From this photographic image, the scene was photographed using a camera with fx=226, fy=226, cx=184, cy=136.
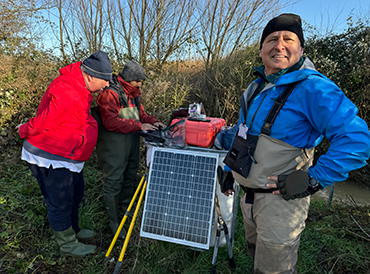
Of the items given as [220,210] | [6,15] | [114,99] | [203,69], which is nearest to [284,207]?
[220,210]

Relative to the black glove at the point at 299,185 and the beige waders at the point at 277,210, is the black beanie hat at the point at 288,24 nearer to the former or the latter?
the beige waders at the point at 277,210

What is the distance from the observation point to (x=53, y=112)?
7.55ft

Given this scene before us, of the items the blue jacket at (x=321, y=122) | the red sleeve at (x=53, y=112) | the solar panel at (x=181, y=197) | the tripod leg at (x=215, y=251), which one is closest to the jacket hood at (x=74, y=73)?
the red sleeve at (x=53, y=112)

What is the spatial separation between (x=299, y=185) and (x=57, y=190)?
246 centimetres

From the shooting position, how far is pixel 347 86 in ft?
17.2

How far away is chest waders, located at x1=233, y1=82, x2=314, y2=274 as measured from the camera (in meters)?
→ 1.56

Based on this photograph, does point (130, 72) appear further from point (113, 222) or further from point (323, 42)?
point (323, 42)

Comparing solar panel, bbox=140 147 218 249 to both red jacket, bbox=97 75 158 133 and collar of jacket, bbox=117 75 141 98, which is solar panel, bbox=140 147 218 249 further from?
collar of jacket, bbox=117 75 141 98

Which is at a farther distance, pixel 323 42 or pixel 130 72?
pixel 323 42

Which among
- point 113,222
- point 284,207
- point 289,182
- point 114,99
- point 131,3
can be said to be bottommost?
point 113,222

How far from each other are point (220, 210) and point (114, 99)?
192 cm

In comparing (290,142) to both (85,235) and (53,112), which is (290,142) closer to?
(53,112)

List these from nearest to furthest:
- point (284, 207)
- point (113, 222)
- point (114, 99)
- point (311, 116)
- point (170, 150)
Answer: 1. point (311, 116)
2. point (284, 207)
3. point (170, 150)
4. point (114, 99)
5. point (113, 222)

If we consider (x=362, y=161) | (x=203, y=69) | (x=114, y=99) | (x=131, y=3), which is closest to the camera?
(x=362, y=161)
